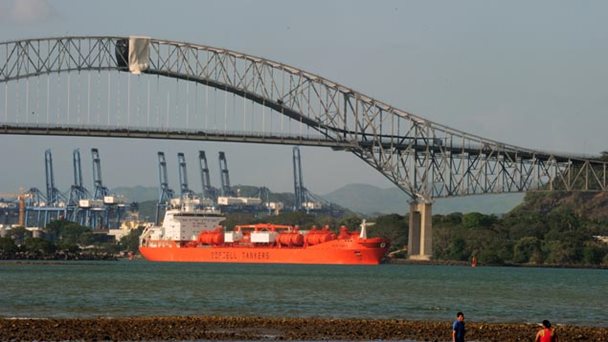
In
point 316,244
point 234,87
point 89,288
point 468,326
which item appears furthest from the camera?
point 316,244

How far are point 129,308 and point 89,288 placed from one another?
18968 millimetres

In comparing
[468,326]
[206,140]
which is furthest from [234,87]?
[468,326]

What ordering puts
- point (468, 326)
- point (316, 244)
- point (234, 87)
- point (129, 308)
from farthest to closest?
point (316, 244) → point (234, 87) → point (129, 308) → point (468, 326)

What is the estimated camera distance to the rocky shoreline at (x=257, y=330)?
42219 millimetres

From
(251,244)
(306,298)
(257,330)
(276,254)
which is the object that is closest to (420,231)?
(276,254)

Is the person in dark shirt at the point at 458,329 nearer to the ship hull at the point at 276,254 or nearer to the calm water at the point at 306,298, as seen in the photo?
the calm water at the point at 306,298

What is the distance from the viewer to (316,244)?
149m

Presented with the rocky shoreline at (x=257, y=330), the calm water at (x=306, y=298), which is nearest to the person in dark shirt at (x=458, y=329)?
the rocky shoreline at (x=257, y=330)

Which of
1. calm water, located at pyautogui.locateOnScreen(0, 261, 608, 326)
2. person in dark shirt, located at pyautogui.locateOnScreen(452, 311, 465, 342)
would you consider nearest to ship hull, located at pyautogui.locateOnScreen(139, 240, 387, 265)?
calm water, located at pyautogui.locateOnScreen(0, 261, 608, 326)

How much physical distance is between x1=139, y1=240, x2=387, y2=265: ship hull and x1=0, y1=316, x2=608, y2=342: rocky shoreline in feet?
317

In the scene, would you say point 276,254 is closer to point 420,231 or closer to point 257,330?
point 420,231

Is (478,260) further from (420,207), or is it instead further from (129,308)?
(129,308)

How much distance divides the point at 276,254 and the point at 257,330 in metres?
109

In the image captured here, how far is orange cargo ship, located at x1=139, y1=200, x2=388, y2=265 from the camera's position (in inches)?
5773
